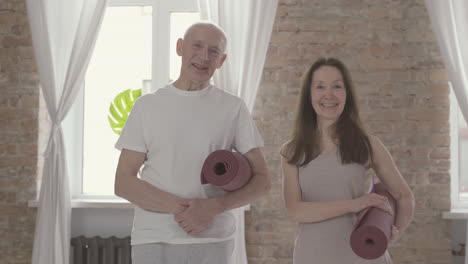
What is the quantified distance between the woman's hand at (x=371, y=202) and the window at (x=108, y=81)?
2.68 meters

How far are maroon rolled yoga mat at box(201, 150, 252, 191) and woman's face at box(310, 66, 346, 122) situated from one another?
39 cm

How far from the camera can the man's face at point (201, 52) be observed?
6.86ft

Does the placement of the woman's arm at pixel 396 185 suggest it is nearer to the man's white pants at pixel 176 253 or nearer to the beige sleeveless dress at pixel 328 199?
the beige sleeveless dress at pixel 328 199

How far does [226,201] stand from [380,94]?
2.24 m

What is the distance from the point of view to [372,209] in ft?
6.28

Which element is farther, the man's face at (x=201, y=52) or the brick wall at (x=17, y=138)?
the brick wall at (x=17, y=138)

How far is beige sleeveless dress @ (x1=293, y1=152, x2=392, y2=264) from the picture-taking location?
206cm

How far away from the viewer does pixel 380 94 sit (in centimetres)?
395

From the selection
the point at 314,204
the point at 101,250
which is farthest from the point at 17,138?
the point at 314,204

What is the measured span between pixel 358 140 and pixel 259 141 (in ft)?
1.17

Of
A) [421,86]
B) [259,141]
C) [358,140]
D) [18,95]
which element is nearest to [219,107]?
[259,141]

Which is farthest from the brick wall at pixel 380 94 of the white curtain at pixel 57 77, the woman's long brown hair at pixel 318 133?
the woman's long brown hair at pixel 318 133

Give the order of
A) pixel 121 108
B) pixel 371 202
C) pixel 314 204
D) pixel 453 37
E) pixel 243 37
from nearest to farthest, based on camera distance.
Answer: pixel 371 202, pixel 314 204, pixel 453 37, pixel 243 37, pixel 121 108

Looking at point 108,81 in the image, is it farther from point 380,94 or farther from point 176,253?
point 176,253
